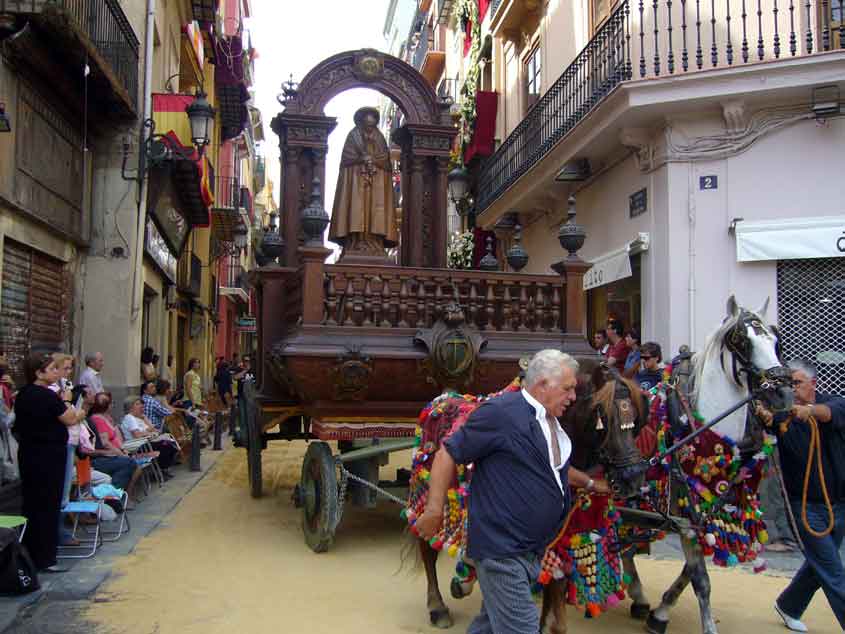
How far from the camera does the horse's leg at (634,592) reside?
5016 millimetres

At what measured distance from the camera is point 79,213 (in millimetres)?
11156

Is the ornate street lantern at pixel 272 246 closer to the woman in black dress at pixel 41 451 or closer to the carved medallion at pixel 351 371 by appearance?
the carved medallion at pixel 351 371

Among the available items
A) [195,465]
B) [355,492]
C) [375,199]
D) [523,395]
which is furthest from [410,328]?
[195,465]

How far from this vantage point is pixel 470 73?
21047 millimetres

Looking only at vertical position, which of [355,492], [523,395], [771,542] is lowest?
[771,542]

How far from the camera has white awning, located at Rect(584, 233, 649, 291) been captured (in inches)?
415

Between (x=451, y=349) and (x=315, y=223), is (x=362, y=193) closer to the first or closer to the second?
(x=315, y=223)

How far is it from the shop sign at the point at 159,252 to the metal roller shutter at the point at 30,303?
3066 millimetres

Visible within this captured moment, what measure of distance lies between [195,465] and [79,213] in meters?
3.93

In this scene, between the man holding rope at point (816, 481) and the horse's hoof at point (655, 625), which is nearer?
the man holding rope at point (816, 481)

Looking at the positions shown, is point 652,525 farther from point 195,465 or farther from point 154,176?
point 154,176

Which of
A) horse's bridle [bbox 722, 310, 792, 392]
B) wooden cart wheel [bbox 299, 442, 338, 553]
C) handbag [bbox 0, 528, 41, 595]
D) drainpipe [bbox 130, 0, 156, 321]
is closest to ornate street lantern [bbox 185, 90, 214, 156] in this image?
drainpipe [bbox 130, 0, 156, 321]

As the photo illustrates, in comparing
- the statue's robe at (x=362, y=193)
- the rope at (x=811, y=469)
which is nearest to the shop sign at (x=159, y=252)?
the statue's robe at (x=362, y=193)

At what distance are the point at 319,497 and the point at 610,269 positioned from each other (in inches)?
253
